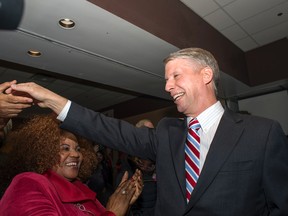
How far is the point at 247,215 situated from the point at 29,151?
3.91 feet

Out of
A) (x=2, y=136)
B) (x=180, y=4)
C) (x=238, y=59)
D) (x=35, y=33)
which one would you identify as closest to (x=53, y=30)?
(x=35, y=33)

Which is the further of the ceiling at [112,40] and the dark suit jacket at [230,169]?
the ceiling at [112,40]

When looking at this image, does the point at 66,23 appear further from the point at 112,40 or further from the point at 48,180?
the point at 48,180

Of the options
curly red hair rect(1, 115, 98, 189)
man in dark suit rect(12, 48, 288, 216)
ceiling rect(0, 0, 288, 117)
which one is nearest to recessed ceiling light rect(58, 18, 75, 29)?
ceiling rect(0, 0, 288, 117)

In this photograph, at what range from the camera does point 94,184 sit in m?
2.44

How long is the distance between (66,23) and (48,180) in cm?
154

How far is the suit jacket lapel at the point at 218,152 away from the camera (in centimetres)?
102

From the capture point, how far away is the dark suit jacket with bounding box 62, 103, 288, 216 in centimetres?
101

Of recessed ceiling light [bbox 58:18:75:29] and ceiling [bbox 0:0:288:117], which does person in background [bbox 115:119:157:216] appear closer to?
ceiling [bbox 0:0:288:117]

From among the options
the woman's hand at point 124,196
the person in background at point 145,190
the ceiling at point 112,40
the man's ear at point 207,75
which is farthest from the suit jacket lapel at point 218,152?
the ceiling at point 112,40

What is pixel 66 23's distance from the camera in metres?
2.27

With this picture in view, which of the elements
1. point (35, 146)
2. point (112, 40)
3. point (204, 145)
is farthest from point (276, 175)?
point (112, 40)

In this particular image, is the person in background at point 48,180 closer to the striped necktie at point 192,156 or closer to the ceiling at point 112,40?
the striped necktie at point 192,156

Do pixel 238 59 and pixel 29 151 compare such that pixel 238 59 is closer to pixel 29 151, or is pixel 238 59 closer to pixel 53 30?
pixel 53 30
